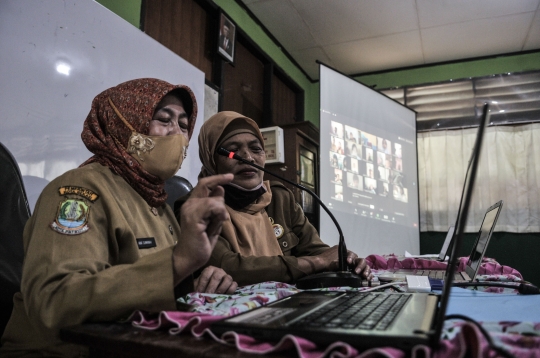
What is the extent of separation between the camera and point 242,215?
62.9 inches

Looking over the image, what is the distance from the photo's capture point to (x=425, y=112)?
4.98m

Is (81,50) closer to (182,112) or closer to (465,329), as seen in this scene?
(182,112)

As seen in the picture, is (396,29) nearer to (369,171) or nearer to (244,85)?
(369,171)

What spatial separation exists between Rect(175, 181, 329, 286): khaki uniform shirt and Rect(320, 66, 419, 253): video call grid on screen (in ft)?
4.97

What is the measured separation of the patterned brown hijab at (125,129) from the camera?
105cm

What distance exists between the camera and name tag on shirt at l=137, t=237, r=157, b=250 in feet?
3.14

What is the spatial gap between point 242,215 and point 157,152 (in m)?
0.59

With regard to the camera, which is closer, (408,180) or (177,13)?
(177,13)

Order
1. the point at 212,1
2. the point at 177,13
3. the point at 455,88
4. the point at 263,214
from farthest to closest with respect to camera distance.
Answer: the point at 455,88
the point at 212,1
the point at 177,13
the point at 263,214

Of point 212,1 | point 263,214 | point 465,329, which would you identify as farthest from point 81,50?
point 465,329

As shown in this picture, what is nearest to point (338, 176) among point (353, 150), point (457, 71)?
point (353, 150)

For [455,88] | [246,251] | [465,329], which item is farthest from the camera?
[455,88]

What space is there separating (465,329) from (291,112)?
15.7 feet

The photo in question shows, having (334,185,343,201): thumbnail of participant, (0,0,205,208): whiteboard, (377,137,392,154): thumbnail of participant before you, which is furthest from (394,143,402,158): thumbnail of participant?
(0,0,205,208): whiteboard
